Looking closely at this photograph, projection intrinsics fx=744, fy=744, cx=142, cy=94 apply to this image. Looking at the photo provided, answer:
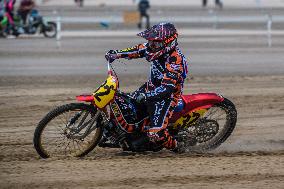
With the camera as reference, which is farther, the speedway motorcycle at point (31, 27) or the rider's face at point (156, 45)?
the speedway motorcycle at point (31, 27)

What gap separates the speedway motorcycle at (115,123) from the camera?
340 inches

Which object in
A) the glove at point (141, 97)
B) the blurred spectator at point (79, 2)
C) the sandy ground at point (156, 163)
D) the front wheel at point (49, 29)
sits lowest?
the blurred spectator at point (79, 2)

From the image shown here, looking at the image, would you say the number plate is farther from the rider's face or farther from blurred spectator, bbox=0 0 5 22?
blurred spectator, bbox=0 0 5 22

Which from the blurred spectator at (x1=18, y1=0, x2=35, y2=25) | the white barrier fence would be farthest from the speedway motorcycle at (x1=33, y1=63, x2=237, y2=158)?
the white barrier fence

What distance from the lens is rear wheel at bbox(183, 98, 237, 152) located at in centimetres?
953

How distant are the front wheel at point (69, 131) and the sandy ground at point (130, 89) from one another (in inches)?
7.6

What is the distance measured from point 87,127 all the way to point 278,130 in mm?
3578

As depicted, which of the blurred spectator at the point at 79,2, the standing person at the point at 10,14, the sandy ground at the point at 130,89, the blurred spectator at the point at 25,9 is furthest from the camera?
the blurred spectator at the point at 79,2

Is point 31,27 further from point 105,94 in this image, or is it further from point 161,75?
point 105,94

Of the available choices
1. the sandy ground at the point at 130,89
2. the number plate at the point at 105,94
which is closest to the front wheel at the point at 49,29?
the sandy ground at the point at 130,89

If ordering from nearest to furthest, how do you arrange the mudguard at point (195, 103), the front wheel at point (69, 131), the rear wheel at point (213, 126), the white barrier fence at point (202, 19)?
1. the front wheel at point (69, 131)
2. the mudguard at point (195, 103)
3. the rear wheel at point (213, 126)
4. the white barrier fence at point (202, 19)

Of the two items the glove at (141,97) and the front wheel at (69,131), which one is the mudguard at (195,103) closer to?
the glove at (141,97)

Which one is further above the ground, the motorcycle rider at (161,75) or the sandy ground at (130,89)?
the motorcycle rider at (161,75)

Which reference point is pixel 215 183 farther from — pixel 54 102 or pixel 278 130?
pixel 54 102
